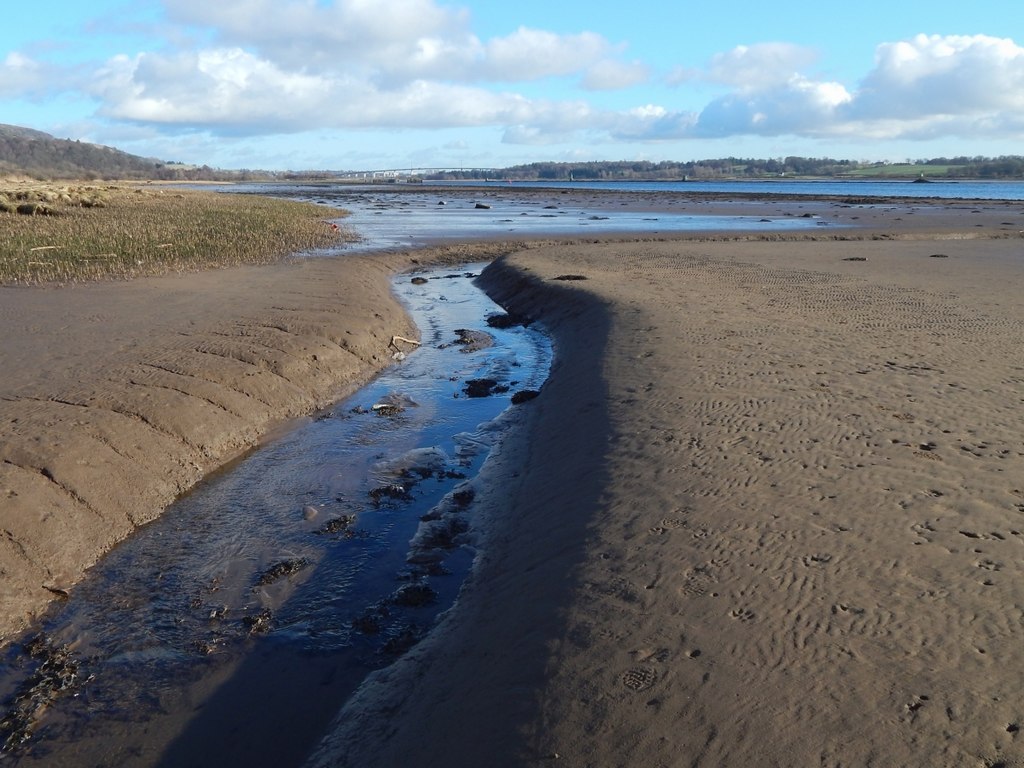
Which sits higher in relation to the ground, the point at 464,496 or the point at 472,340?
the point at 472,340

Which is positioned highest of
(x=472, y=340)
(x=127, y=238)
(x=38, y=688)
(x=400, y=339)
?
(x=127, y=238)

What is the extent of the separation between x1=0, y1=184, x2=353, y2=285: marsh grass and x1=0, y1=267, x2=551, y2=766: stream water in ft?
42.6

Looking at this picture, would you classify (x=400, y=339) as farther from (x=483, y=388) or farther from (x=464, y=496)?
(x=464, y=496)

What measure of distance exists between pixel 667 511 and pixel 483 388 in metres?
6.86

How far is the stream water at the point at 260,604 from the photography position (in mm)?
5215

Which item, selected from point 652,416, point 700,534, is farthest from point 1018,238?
point 700,534

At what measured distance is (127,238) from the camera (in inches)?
1043

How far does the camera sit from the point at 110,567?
723 centimetres

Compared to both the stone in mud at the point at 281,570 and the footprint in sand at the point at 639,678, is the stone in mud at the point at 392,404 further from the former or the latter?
the footprint in sand at the point at 639,678

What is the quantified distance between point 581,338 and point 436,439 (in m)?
4.77

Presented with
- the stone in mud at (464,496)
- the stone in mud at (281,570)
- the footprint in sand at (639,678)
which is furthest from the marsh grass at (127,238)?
the footprint in sand at (639,678)

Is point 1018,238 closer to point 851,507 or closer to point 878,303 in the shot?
point 878,303

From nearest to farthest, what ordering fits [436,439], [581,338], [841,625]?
[841,625], [436,439], [581,338]

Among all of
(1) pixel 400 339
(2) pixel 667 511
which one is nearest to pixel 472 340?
(1) pixel 400 339
